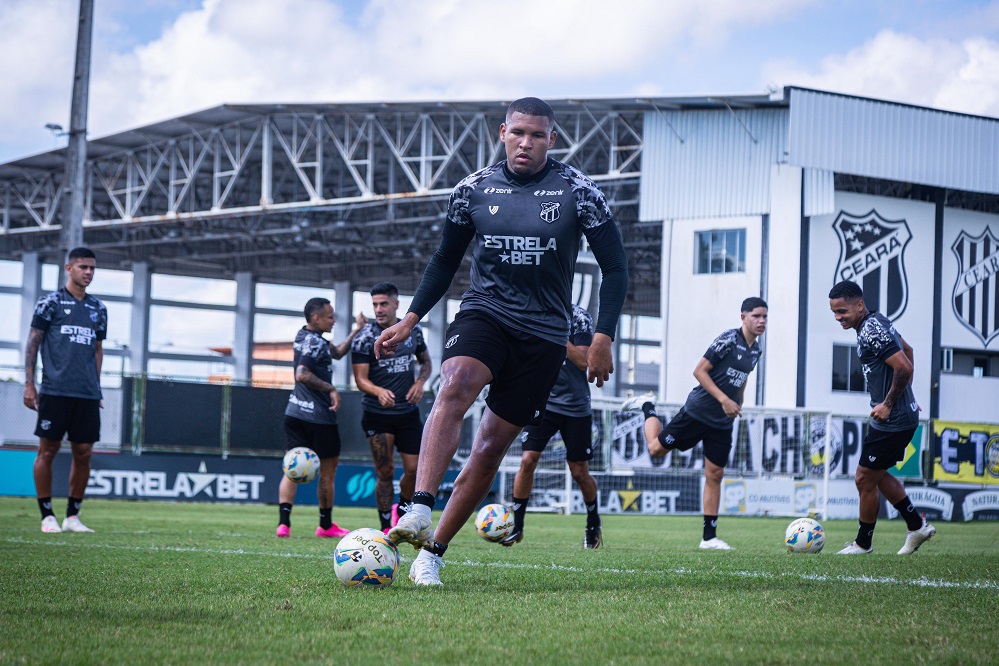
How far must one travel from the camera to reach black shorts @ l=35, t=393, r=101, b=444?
994 centimetres

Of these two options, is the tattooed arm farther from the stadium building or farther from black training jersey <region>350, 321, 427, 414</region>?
the stadium building

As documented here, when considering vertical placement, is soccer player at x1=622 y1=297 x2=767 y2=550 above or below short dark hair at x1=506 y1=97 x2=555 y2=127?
below

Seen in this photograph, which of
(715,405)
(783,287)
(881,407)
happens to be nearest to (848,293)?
(881,407)

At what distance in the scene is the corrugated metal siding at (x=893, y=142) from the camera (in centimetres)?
3194

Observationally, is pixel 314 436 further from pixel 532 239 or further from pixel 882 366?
Answer: pixel 532 239

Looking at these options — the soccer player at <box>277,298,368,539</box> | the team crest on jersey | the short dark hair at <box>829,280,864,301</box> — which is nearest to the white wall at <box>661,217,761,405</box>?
the soccer player at <box>277,298,368,539</box>

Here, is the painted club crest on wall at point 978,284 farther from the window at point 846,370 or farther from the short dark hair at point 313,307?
A: the short dark hair at point 313,307

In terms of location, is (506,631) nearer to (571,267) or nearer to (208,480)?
(571,267)

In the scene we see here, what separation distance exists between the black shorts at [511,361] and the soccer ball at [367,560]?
84 cm

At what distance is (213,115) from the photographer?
38.6 metres

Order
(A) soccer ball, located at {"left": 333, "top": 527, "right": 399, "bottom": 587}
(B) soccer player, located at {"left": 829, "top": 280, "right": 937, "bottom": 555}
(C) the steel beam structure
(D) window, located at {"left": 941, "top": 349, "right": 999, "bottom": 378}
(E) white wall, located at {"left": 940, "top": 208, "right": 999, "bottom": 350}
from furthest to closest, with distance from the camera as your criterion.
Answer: (C) the steel beam structure
(D) window, located at {"left": 941, "top": 349, "right": 999, "bottom": 378}
(E) white wall, located at {"left": 940, "top": 208, "right": 999, "bottom": 350}
(B) soccer player, located at {"left": 829, "top": 280, "right": 937, "bottom": 555}
(A) soccer ball, located at {"left": 333, "top": 527, "right": 399, "bottom": 587}

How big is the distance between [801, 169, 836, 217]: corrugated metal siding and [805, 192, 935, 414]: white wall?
682mm

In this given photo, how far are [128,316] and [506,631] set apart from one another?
5701 cm

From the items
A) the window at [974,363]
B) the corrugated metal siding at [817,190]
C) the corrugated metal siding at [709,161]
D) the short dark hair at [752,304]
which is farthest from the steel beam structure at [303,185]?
the short dark hair at [752,304]
